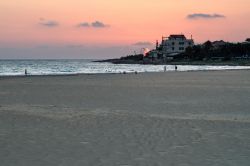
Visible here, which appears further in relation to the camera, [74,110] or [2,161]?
[74,110]

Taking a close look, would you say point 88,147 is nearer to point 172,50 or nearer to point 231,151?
point 231,151

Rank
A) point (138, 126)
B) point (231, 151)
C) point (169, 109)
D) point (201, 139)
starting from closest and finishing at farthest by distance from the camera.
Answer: point (231, 151) < point (201, 139) < point (138, 126) < point (169, 109)

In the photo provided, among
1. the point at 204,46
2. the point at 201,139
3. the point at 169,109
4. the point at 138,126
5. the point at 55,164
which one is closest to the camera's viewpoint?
the point at 55,164

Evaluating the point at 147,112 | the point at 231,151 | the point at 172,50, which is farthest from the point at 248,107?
the point at 172,50

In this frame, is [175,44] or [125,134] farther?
[175,44]

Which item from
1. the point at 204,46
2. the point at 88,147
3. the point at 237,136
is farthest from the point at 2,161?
the point at 204,46

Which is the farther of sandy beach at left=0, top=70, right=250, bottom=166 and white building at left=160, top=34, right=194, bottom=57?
white building at left=160, top=34, right=194, bottom=57

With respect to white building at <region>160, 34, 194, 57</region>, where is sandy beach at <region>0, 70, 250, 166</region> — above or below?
below

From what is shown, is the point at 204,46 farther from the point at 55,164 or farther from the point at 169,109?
the point at 55,164

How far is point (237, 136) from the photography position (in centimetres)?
1088

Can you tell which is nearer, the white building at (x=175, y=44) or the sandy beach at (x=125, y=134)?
the sandy beach at (x=125, y=134)

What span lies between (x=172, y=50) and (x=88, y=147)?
175m

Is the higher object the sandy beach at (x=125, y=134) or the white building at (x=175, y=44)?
the white building at (x=175, y=44)

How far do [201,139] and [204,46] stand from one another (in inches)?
6055
